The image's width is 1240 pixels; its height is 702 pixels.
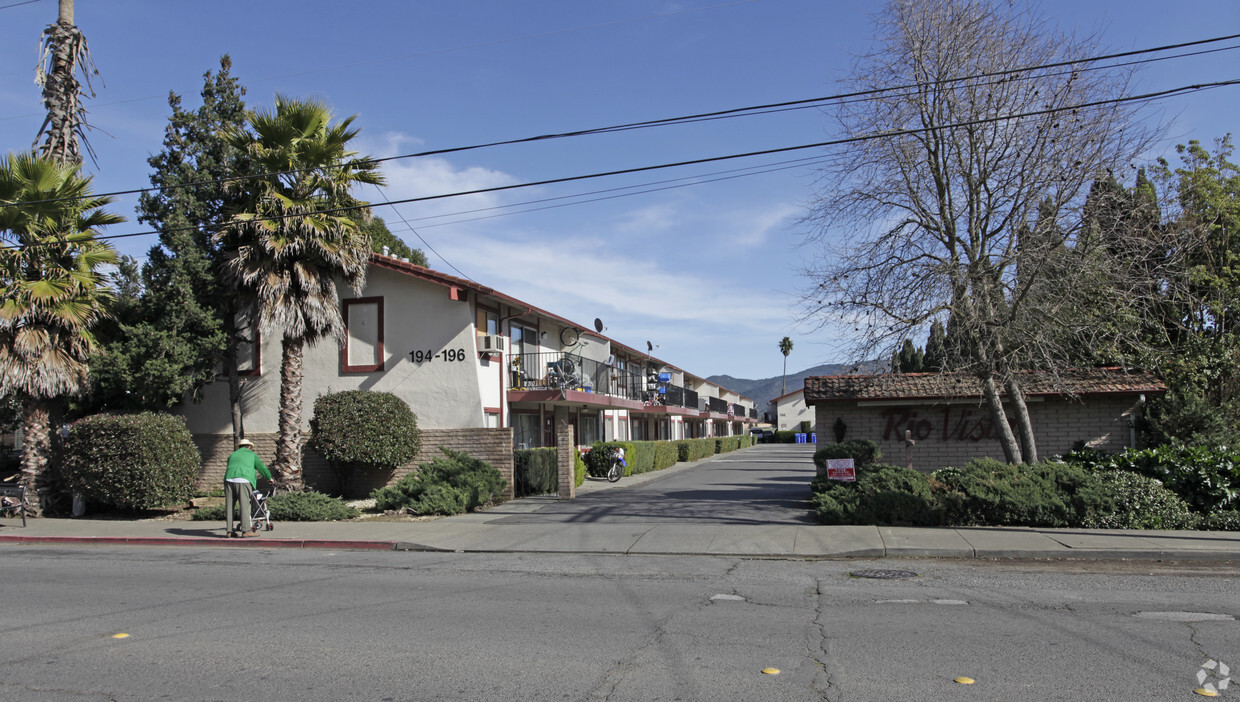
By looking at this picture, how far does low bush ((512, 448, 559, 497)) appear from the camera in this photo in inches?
806

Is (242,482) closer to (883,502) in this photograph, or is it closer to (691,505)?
(691,505)

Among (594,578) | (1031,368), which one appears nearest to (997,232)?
(1031,368)

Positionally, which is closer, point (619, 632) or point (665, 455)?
point (619, 632)

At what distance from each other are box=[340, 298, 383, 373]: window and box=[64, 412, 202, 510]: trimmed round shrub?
4.39m

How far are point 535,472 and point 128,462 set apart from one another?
8.83 m

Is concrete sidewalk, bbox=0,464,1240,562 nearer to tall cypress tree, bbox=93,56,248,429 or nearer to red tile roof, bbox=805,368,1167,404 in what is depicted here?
tall cypress tree, bbox=93,56,248,429

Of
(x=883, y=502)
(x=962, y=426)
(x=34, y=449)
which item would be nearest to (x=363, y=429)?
(x=34, y=449)

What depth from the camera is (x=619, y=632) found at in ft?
23.0

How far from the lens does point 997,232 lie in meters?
15.9

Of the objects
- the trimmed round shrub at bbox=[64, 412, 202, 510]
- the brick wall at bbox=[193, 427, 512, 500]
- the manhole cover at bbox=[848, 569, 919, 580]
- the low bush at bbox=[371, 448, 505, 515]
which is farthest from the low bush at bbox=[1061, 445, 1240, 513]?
the trimmed round shrub at bbox=[64, 412, 202, 510]

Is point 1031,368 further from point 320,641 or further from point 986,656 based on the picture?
point 320,641

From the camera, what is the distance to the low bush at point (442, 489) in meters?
16.8

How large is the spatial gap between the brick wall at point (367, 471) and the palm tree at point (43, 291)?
12.5 ft

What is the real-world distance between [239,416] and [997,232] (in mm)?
17889
